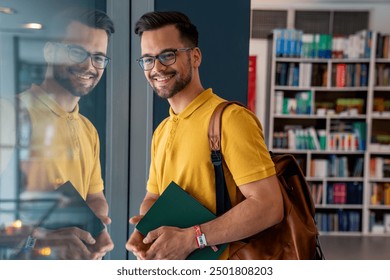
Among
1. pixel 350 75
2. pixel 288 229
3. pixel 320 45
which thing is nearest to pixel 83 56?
pixel 288 229

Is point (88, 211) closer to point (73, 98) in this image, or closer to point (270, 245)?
point (73, 98)

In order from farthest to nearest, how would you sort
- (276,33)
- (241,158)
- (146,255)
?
(276,33), (146,255), (241,158)

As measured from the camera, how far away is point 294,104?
4676 millimetres

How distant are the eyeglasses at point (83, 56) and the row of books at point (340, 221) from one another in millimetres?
3948

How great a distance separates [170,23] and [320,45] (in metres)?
3.71

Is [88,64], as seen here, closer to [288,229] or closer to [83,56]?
[83,56]

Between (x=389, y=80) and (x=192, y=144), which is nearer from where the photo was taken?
(x=192, y=144)

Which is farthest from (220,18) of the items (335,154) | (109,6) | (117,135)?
(335,154)

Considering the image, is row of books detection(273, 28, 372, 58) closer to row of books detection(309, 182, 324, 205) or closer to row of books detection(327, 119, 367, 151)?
row of books detection(327, 119, 367, 151)

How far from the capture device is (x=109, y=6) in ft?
4.17

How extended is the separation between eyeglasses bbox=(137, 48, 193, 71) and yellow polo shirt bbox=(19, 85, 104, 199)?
23cm

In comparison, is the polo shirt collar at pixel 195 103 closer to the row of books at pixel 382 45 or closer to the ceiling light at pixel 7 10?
the ceiling light at pixel 7 10

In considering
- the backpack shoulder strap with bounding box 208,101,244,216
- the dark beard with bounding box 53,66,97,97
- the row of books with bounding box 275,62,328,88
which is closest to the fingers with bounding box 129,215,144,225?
the backpack shoulder strap with bounding box 208,101,244,216

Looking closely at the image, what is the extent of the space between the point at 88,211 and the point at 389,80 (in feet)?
13.7
